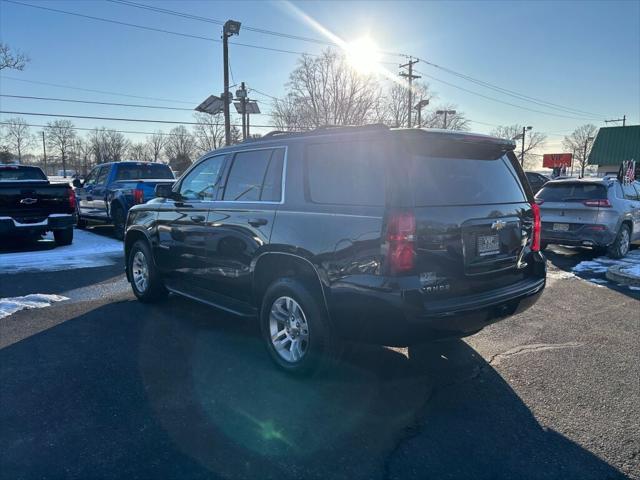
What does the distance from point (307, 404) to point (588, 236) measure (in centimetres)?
776

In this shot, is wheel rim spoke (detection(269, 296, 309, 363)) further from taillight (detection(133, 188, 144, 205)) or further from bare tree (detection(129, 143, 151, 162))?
bare tree (detection(129, 143, 151, 162))

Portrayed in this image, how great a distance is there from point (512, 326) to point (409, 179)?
283cm

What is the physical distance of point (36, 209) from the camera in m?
9.78

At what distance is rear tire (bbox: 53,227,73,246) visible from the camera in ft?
34.7

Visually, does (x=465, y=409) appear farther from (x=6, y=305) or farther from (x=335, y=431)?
(x=6, y=305)

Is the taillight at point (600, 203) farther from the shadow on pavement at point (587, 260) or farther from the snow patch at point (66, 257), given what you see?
the snow patch at point (66, 257)

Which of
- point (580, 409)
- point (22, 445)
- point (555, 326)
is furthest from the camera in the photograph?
point (555, 326)

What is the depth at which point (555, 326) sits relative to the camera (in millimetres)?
5215

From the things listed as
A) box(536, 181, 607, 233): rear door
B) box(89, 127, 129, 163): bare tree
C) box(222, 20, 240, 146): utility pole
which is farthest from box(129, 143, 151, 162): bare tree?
box(536, 181, 607, 233): rear door

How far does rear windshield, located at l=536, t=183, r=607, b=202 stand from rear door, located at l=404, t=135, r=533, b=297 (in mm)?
6229

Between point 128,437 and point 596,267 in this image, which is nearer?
point 128,437

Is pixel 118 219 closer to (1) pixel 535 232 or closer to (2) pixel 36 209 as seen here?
(2) pixel 36 209

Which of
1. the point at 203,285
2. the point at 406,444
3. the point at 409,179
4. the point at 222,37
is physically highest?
the point at 222,37

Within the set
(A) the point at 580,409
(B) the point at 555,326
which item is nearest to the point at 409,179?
(A) the point at 580,409
